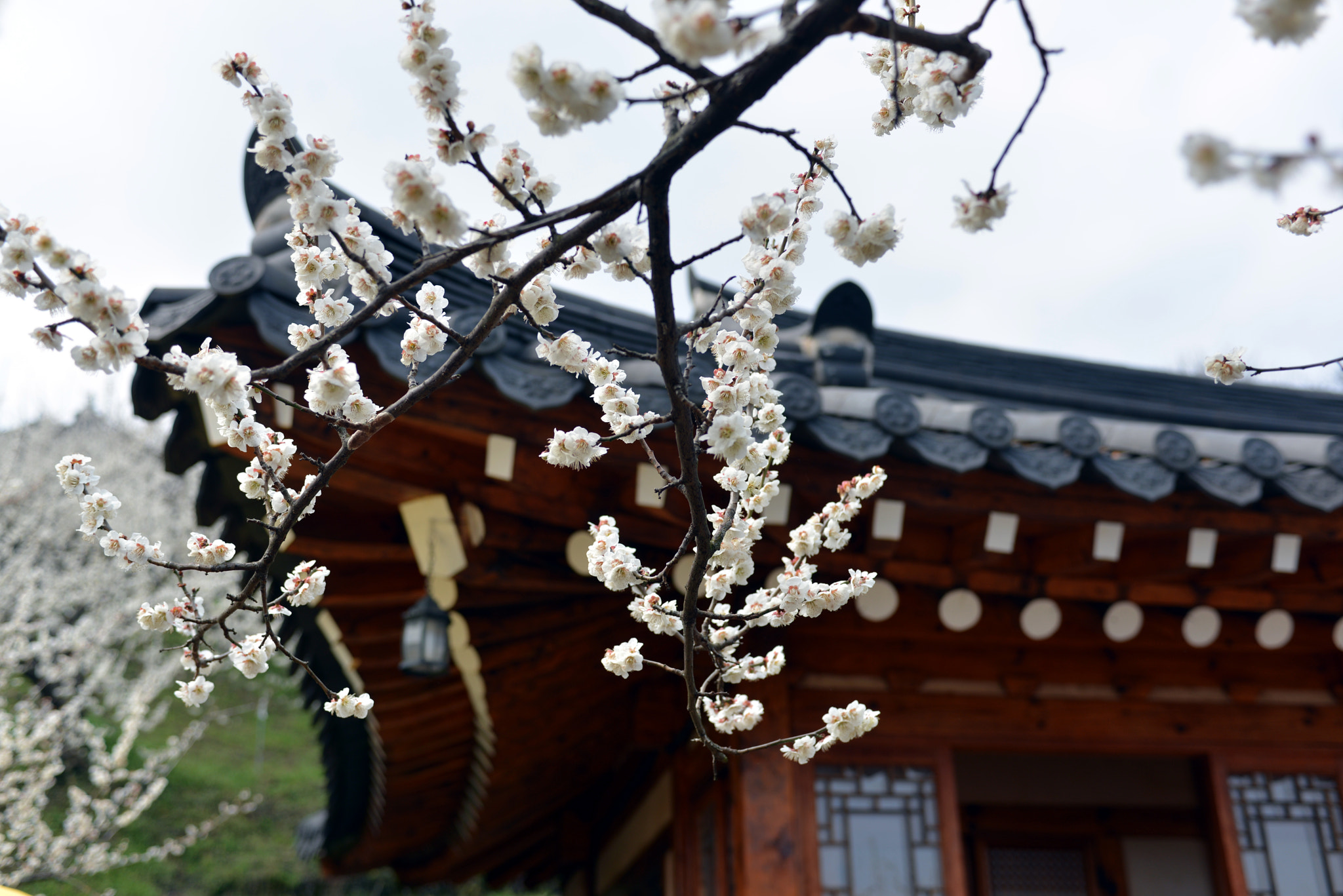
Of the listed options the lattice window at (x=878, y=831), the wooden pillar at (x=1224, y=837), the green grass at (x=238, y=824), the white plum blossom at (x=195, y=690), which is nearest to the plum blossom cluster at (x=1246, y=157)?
the white plum blossom at (x=195, y=690)

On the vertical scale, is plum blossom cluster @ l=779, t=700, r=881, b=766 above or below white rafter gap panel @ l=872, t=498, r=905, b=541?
below

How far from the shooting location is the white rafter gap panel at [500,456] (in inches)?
112

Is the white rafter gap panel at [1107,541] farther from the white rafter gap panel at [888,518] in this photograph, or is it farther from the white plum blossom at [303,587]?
the white plum blossom at [303,587]

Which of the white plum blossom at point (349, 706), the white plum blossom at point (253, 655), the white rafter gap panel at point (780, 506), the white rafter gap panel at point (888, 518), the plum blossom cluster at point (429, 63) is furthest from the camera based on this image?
the white rafter gap panel at point (888, 518)

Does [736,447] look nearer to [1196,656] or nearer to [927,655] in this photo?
[927,655]

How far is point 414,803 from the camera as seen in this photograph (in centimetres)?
573

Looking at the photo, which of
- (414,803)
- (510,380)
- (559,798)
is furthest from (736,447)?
(559,798)

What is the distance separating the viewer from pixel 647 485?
9.57 ft

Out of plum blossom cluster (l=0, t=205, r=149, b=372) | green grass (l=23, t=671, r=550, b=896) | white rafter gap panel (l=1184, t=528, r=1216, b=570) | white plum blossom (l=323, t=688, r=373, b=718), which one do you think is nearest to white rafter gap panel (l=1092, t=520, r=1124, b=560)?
white rafter gap panel (l=1184, t=528, r=1216, b=570)

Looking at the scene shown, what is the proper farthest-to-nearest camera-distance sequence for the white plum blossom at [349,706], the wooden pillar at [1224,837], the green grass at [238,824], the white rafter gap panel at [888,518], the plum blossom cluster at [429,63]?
1. the green grass at [238,824]
2. the wooden pillar at [1224,837]
3. the white rafter gap panel at [888,518]
4. the white plum blossom at [349,706]
5. the plum blossom cluster at [429,63]

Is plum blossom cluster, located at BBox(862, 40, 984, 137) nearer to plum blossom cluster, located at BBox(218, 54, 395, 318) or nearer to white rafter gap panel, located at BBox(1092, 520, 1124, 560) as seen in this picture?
plum blossom cluster, located at BBox(218, 54, 395, 318)

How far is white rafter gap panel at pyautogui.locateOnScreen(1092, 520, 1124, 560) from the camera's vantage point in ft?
10.7

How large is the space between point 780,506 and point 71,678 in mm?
14260

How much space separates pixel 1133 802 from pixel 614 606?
3667 mm
